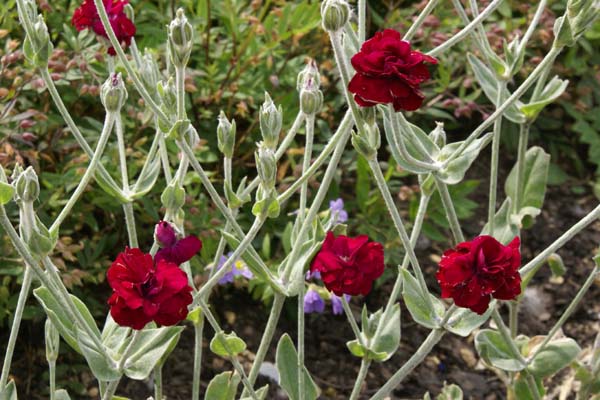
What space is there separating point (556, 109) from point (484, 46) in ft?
4.61

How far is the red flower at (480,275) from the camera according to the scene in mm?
1267

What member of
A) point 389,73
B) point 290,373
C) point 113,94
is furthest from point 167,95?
point 290,373

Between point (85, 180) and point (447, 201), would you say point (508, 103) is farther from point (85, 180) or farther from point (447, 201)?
point (85, 180)

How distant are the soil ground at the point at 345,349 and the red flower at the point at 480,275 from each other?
95 cm

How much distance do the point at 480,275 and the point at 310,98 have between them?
38 centimetres

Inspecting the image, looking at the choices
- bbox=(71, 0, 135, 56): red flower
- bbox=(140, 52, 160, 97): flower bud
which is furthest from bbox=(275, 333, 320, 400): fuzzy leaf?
bbox=(71, 0, 135, 56): red flower

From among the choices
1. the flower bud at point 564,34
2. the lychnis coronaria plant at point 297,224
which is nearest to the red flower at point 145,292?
the lychnis coronaria plant at point 297,224

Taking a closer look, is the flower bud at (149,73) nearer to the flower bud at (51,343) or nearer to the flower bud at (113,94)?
the flower bud at (113,94)

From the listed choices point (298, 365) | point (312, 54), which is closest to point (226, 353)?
point (298, 365)

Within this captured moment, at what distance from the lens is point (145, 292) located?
1177mm

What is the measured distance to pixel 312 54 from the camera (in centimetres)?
237

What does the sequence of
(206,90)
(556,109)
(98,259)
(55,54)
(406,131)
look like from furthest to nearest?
1. (556,109)
2. (206,90)
3. (98,259)
4. (55,54)
5. (406,131)

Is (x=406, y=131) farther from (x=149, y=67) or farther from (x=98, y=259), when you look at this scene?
(x=98, y=259)

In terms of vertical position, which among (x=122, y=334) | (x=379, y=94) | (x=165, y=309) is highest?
(x=379, y=94)
